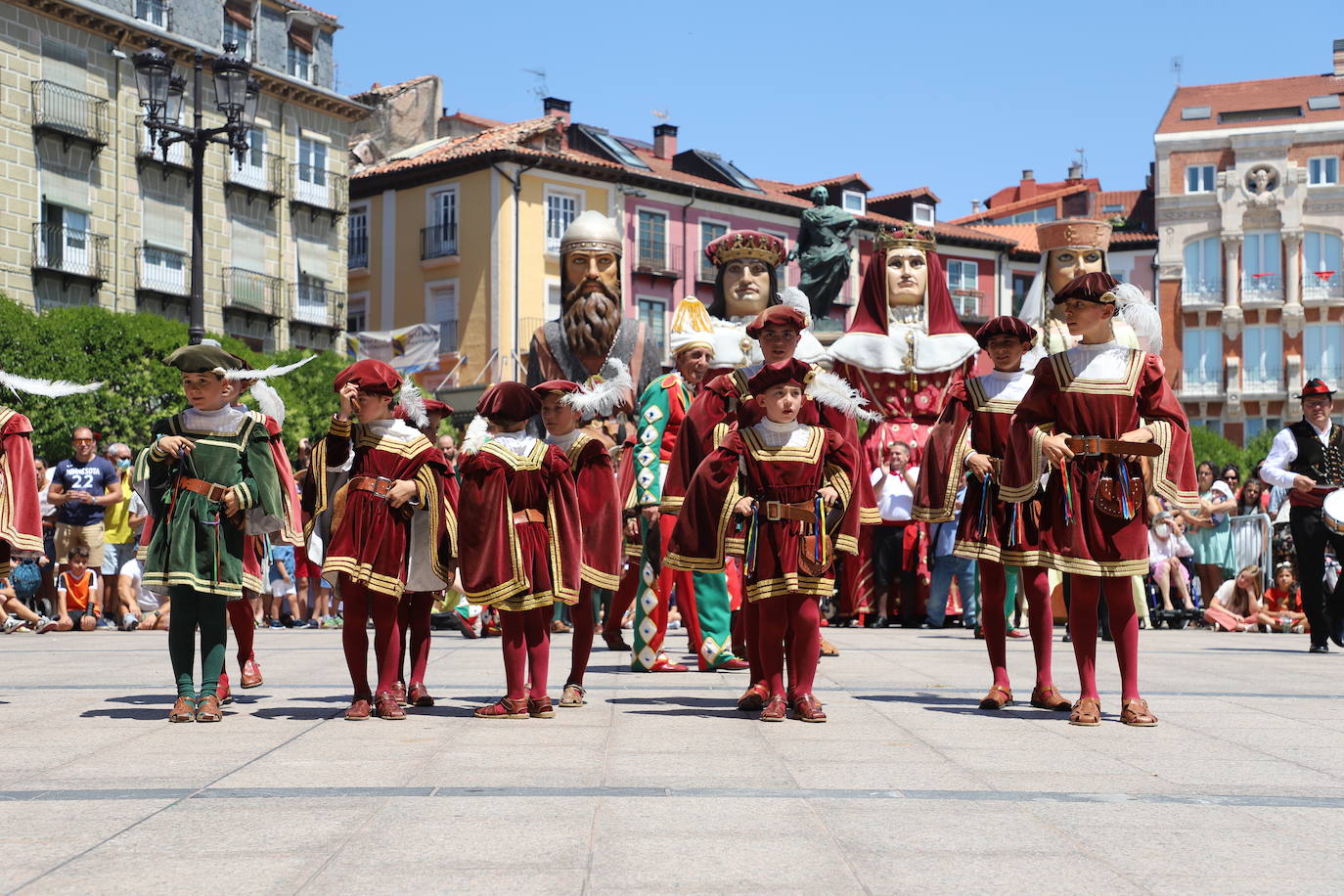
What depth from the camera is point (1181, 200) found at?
61312mm

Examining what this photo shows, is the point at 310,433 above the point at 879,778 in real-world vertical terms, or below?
above

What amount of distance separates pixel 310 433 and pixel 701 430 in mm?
29717

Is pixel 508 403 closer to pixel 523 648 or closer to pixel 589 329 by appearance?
pixel 523 648

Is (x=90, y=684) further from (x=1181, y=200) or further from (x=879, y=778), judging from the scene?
(x=1181, y=200)

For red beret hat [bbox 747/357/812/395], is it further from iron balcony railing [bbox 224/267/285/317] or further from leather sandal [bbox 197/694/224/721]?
iron balcony railing [bbox 224/267/285/317]

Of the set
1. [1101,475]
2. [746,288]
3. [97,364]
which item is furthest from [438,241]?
[1101,475]

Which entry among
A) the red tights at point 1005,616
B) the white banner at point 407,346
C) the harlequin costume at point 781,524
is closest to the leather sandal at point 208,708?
the harlequin costume at point 781,524

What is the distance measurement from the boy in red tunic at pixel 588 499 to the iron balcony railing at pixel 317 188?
1394 inches

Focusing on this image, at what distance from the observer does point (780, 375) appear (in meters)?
7.86

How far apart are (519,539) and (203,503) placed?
1.58 metres

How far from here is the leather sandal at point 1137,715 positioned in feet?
24.7

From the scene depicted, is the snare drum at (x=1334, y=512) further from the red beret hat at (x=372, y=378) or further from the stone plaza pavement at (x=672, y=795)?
the red beret hat at (x=372, y=378)

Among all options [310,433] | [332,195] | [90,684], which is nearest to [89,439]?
[90,684]

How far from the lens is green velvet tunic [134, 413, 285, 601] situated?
7977 mm
